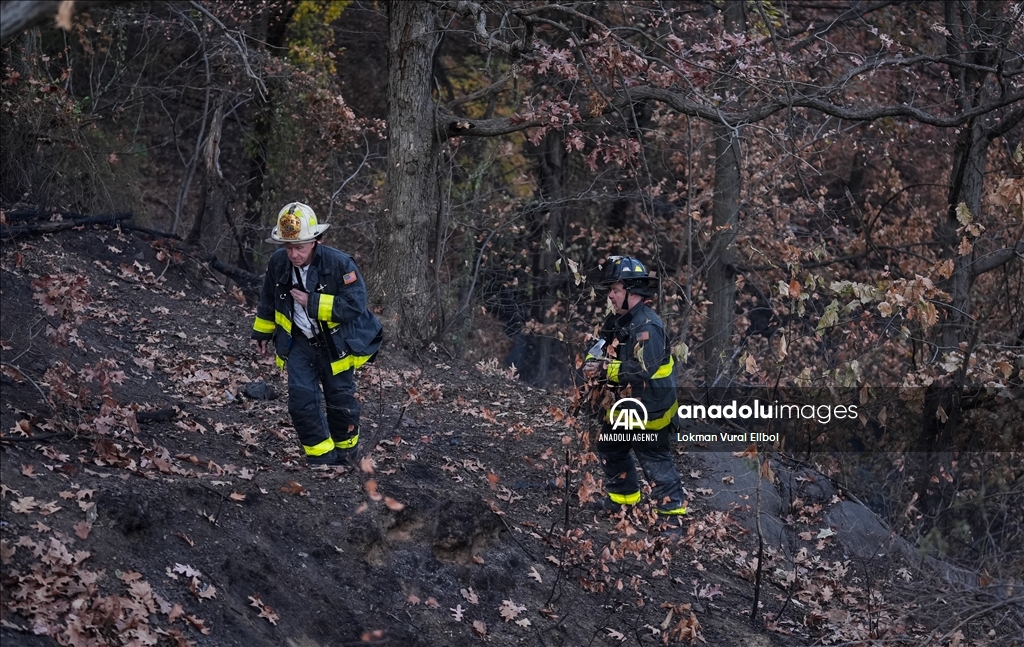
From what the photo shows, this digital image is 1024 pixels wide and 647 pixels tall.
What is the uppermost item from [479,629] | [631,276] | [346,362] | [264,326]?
[631,276]

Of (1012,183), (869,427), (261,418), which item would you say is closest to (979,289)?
(869,427)

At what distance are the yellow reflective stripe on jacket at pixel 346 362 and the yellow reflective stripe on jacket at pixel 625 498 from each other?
7.95ft

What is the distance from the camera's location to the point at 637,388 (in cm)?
811

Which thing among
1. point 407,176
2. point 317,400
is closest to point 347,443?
point 317,400

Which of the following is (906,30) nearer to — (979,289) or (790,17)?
(790,17)

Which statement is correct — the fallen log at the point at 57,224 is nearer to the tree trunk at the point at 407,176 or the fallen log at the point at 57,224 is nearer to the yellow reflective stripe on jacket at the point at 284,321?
the tree trunk at the point at 407,176

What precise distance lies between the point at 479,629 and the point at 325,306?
8.06ft

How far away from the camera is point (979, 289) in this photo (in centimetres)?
1606

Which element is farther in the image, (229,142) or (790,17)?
(229,142)

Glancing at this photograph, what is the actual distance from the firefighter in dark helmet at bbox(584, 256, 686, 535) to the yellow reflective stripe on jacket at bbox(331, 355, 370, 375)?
168cm

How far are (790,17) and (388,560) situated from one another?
45.5 ft

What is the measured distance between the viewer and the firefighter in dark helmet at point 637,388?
786 cm

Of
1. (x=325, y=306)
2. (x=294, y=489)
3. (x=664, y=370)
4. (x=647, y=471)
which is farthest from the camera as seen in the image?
(x=647, y=471)

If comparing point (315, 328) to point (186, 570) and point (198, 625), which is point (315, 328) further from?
point (198, 625)
